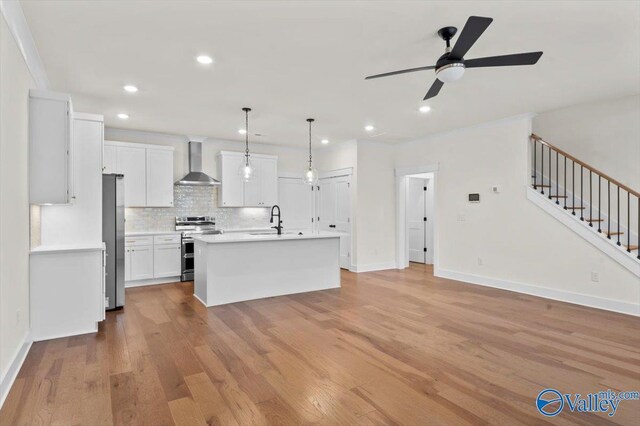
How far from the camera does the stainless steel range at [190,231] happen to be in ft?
21.3

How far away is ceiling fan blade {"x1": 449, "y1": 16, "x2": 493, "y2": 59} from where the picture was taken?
226 cm

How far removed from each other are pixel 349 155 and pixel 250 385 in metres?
5.71

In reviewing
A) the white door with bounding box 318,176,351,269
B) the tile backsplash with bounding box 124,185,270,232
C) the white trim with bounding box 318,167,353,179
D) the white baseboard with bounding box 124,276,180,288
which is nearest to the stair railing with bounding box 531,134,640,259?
the white trim with bounding box 318,167,353,179

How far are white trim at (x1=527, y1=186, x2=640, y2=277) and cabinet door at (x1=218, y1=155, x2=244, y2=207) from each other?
5.32 m

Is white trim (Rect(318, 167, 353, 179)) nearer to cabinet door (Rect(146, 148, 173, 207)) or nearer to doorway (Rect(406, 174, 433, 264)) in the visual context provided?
doorway (Rect(406, 174, 433, 264))

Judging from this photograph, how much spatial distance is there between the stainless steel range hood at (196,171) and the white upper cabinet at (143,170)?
0.36m

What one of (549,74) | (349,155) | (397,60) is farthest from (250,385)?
(349,155)

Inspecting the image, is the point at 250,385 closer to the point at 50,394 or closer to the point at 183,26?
the point at 50,394

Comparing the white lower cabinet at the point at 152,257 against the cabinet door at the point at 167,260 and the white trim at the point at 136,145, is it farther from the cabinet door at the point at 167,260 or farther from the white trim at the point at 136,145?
the white trim at the point at 136,145

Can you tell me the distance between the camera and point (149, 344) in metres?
3.42

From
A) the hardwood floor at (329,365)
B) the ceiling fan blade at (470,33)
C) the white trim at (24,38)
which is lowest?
the hardwood floor at (329,365)

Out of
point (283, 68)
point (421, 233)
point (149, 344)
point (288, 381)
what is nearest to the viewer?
point (288, 381)

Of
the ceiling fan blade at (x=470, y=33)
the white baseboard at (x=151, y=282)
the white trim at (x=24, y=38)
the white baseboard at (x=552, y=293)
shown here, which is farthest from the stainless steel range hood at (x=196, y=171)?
the ceiling fan blade at (x=470, y=33)

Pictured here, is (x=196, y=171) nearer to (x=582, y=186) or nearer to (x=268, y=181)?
(x=268, y=181)
